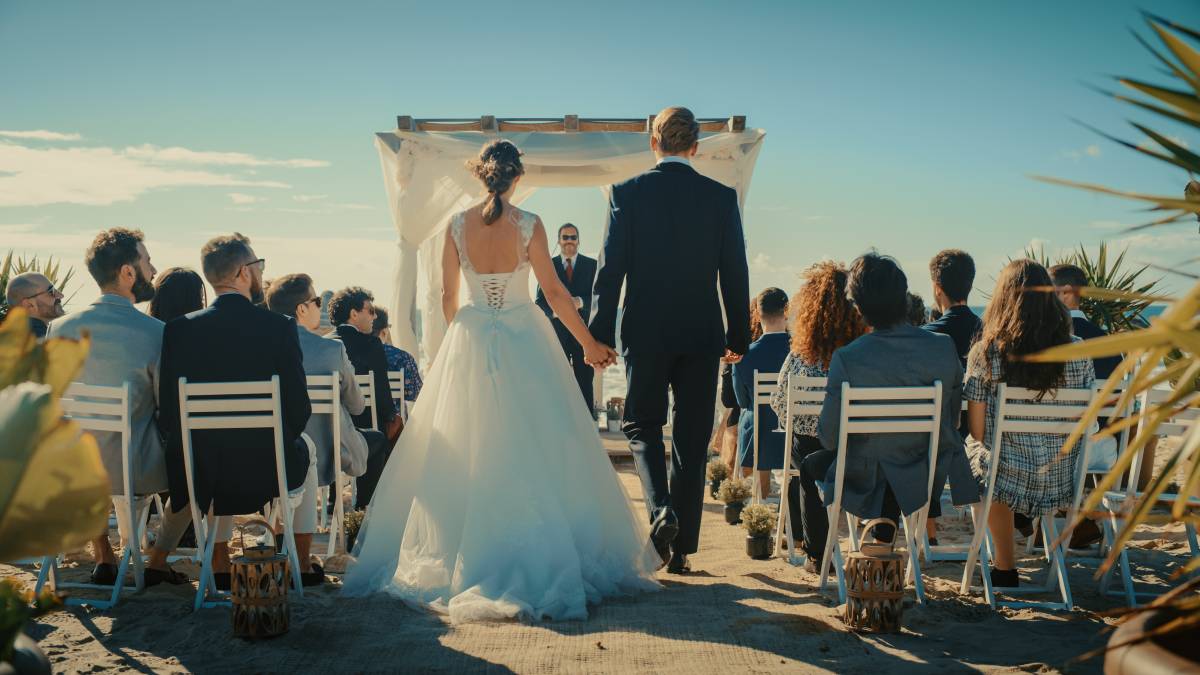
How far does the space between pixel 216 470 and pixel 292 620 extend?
2.55 ft

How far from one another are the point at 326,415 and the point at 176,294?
108cm

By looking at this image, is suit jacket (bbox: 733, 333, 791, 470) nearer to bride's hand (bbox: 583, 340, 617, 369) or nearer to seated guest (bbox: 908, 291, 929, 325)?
seated guest (bbox: 908, 291, 929, 325)

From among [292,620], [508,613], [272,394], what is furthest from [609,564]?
[272,394]

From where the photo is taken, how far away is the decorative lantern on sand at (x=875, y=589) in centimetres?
347

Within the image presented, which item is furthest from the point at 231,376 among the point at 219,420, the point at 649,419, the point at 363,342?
the point at 649,419

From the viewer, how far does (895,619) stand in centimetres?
354

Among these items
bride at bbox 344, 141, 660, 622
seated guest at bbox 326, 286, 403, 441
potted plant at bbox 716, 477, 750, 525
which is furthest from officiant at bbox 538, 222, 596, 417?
bride at bbox 344, 141, 660, 622

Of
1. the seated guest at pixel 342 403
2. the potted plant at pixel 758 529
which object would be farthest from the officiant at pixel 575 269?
the potted plant at pixel 758 529

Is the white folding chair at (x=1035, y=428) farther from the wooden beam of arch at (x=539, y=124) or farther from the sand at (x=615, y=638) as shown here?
the wooden beam of arch at (x=539, y=124)

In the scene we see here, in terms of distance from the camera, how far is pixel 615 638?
137 inches

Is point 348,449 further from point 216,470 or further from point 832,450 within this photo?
point 832,450

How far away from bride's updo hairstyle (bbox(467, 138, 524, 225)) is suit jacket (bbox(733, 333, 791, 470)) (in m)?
2.02

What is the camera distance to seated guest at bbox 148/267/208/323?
5.18m

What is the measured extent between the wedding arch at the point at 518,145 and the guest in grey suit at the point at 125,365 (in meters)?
5.48
